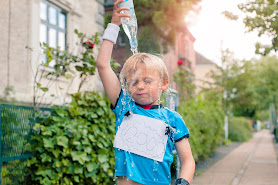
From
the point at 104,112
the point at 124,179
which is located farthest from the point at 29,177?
the point at 124,179

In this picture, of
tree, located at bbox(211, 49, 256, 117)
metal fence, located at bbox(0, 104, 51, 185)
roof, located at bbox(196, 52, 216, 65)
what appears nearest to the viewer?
metal fence, located at bbox(0, 104, 51, 185)

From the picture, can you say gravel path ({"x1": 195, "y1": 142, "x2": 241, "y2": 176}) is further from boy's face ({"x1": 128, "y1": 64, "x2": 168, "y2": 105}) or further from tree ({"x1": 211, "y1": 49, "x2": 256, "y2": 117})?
tree ({"x1": 211, "y1": 49, "x2": 256, "y2": 117})

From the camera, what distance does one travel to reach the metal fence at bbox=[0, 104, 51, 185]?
4105 mm

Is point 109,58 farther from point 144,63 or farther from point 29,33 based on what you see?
point 29,33

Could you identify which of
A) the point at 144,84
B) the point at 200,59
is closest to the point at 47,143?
the point at 144,84

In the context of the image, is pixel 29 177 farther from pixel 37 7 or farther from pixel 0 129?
pixel 37 7

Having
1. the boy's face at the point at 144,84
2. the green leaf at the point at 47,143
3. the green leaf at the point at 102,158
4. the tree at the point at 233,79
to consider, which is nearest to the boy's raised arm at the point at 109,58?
the boy's face at the point at 144,84

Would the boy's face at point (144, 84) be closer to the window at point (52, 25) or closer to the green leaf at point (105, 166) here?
the green leaf at point (105, 166)

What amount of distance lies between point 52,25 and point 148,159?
6849mm

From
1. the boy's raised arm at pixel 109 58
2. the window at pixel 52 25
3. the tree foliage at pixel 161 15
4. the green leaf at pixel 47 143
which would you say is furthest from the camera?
the window at pixel 52 25

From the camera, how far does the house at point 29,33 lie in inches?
267

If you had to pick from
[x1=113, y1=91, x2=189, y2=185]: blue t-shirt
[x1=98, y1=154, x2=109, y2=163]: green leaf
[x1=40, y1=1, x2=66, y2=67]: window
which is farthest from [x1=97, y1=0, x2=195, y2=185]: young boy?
[x1=40, y1=1, x2=66, y2=67]: window

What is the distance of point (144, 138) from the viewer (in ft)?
7.11

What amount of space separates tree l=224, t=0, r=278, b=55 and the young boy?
266 inches
